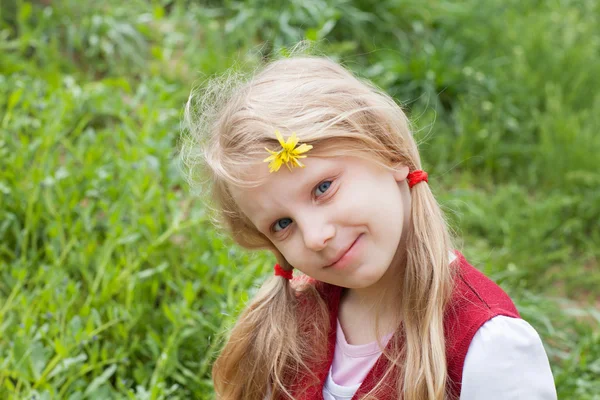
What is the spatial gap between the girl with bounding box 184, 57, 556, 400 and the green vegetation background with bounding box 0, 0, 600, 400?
1.16 feet

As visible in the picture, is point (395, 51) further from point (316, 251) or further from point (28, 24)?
point (316, 251)

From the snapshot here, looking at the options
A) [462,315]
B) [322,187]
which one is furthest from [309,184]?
[462,315]

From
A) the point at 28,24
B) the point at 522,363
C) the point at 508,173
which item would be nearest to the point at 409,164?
the point at 522,363

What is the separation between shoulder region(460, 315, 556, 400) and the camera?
1665mm

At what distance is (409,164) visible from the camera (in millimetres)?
1842

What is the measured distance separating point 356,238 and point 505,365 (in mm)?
403

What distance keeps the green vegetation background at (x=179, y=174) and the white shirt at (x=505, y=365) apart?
1.54 feet

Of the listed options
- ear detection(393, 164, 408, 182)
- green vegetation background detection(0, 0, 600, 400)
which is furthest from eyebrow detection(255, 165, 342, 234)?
green vegetation background detection(0, 0, 600, 400)

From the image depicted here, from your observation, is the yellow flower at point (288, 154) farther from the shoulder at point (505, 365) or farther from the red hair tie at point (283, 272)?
the shoulder at point (505, 365)

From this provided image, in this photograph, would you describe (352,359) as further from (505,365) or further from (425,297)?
(505,365)

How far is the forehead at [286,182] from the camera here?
1.67m

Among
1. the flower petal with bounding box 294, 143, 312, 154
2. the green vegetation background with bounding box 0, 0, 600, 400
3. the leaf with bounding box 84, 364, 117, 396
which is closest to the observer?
the flower petal with bounding box 294, 143, 312, 154

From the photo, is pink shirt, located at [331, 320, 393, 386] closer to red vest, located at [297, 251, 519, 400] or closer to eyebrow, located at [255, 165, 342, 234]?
red vest, located at [297, 251, 519, 400]

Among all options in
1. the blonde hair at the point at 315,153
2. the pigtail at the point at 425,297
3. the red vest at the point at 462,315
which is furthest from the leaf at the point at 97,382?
the pigtail at the point at 425,297
